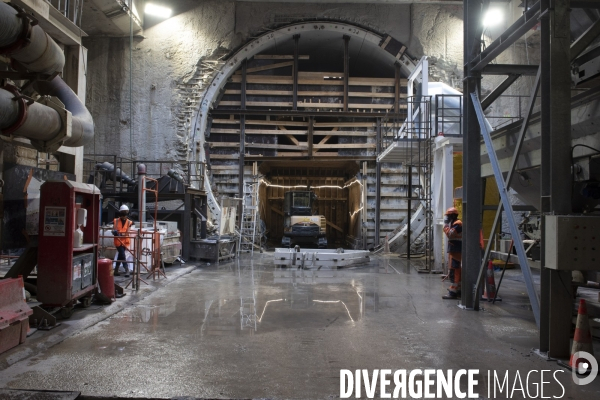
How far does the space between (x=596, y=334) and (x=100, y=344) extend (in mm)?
6573

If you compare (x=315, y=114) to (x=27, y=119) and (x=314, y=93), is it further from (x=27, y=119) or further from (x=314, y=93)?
(x=27, y=119)

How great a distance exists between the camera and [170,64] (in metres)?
18.4

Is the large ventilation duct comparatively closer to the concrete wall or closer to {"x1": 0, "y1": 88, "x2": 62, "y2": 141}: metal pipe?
{"x1": 0, "y1": 88, "x2": 62, "y2": 141}: metal pipe

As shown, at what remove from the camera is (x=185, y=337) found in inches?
230

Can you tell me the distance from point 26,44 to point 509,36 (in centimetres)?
651

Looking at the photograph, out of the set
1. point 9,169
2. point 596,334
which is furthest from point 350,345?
point 9,169

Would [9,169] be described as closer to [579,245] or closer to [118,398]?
[118,398]

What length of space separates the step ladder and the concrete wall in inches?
123

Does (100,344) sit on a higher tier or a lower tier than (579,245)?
lower

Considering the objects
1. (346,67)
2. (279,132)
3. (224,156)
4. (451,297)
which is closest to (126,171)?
(224,156)

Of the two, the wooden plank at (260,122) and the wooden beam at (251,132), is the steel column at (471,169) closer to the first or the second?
the wooden beam at (251,132)

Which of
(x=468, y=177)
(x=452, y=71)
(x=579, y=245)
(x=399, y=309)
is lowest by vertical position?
(x=399, y=309)

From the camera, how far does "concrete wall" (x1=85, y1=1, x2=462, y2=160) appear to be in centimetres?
1839

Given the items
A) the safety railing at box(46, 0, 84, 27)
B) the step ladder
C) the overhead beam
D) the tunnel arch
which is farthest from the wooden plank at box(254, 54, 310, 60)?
the safety railing at box(46, 0, 84, 27)
